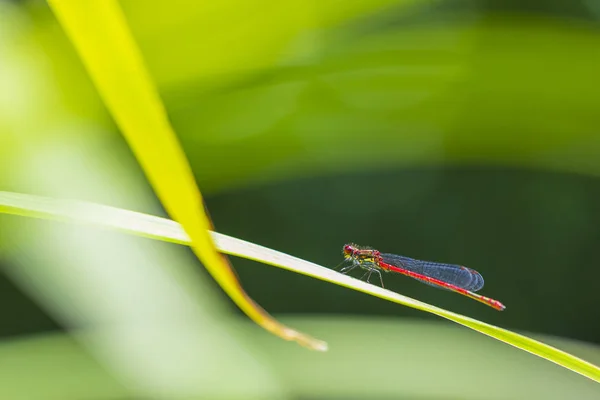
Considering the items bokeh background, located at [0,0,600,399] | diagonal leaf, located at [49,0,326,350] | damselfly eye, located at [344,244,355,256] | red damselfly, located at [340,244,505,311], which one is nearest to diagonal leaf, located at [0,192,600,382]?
diagonal leaf, located at [49,0,326,350]

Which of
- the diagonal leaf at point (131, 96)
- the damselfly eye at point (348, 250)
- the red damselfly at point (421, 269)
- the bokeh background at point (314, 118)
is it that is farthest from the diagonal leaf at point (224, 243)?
the damselfly eye at point (348, 250)

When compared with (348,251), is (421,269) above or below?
below

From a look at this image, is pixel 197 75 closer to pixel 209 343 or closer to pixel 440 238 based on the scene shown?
pixel 209 343

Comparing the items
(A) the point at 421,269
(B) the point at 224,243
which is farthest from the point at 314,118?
(B) the point at 224,243


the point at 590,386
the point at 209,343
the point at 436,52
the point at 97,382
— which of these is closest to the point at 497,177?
the point at 590,386

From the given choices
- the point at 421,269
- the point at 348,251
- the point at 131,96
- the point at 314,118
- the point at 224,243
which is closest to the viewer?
the point at 131,96

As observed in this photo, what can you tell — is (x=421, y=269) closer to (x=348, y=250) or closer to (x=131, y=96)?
(x=348, y=250)
